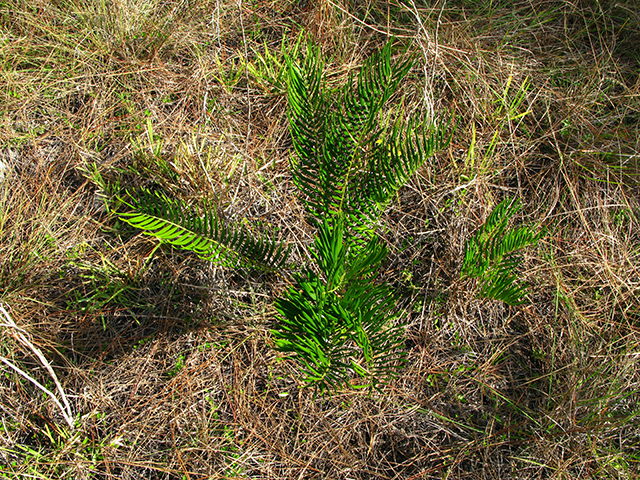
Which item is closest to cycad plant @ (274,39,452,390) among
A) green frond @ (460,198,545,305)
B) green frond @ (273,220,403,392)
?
green frond @ (273,220,403,392)

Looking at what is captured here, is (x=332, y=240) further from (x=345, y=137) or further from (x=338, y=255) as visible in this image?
(x=345, y=137)

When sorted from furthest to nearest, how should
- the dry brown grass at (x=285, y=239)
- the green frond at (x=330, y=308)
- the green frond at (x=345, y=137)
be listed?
the dry brown grass at (x=285, y=239) → the green frond at (x=345, y=137) → the green frond at (x=330, y=308)

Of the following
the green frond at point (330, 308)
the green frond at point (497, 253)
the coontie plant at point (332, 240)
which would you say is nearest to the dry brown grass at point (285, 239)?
the green frond at point (497, 253)

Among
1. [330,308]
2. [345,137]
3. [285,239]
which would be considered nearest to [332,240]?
[330,308]

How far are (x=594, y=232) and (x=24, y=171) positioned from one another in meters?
2.63

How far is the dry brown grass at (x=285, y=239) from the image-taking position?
1838 mm

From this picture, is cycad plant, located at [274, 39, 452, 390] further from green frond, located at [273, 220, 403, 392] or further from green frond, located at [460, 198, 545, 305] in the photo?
green frond, located at [460, 198, 545, 305]

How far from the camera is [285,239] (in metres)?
2.02

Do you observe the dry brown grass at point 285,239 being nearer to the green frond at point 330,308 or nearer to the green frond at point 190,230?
the green frond at point 190,230

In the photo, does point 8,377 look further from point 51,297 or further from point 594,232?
point 594,232

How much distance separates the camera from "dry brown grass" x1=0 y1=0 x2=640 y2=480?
1.84 meters

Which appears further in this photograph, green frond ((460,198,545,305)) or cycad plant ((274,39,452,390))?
green frond ((460,198,545,305))

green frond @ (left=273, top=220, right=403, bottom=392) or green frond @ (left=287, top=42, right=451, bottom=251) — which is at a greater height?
green frond @ (left=287, top=42, right=451, bottom=251)

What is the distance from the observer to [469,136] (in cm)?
217
